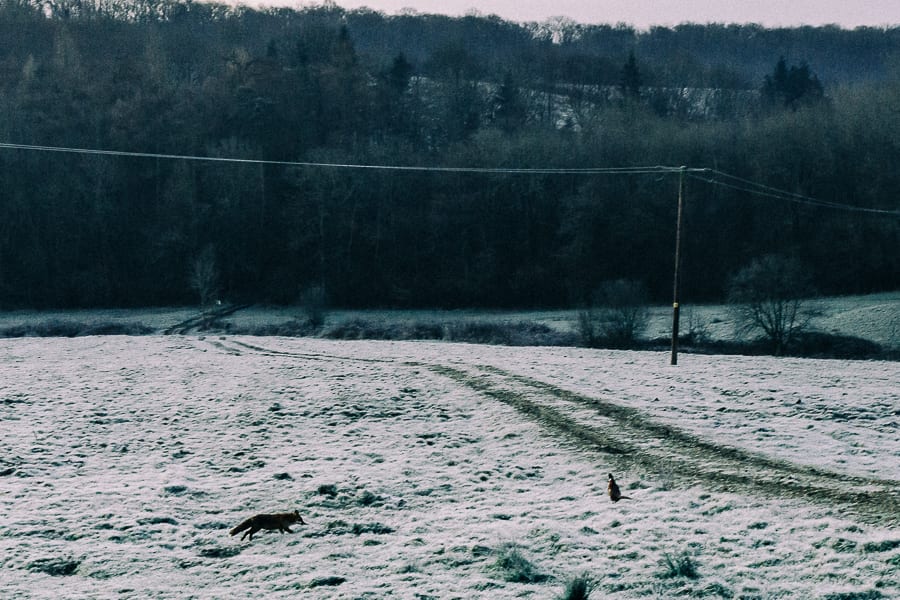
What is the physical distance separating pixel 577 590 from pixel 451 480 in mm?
6476

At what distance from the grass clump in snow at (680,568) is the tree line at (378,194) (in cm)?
5878

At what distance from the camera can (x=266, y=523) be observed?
13680 millimetres

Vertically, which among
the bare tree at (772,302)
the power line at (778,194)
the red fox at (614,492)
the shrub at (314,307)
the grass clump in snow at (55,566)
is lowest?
the shrub at (314,307)

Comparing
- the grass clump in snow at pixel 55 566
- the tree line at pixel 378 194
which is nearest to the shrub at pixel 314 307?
the tree line at pixel 378 194

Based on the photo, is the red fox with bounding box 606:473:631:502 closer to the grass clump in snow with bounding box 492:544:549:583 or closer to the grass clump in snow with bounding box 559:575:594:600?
the grass clump in snow with bounding box 492:544:549:583

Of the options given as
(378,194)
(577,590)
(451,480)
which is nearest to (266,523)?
(451,480)

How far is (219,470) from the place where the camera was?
A: 59.3ft

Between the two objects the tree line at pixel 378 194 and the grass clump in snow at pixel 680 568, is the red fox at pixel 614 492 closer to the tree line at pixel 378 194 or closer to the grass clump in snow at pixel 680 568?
the grass clump in snow at pixel 680 568

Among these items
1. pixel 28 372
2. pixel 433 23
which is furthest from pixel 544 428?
pixel 433 23

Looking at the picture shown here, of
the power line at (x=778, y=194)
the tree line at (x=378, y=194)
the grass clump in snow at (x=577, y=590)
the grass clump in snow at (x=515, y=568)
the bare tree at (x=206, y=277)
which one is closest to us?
the grass clump in snow at (x=577, y=590)

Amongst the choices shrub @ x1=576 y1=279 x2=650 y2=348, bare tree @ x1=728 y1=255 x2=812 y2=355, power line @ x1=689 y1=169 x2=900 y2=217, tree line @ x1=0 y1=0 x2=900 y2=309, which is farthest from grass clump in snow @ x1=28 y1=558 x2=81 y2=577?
power line @ x1=689 y1=169 x2=900 y2=217

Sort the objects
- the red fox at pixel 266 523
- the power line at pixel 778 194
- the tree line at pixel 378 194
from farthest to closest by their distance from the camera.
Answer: the power line at pixel 778 194, the tree line at pixel 378 194, the red fox at pixel 266 523

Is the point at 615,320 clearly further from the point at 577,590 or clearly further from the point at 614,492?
the point at 577,590

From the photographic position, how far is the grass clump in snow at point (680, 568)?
1113cm
